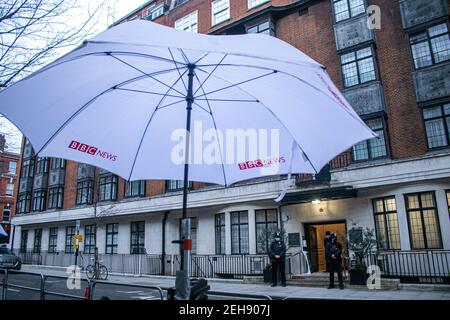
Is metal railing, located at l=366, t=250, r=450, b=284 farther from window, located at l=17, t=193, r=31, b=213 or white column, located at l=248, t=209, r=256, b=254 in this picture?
window, located at l=17, t=193, r=31, b=213

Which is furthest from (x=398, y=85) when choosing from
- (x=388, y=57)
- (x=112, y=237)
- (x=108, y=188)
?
(x=112, y=237)

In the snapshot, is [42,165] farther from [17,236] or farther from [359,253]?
[359,253]

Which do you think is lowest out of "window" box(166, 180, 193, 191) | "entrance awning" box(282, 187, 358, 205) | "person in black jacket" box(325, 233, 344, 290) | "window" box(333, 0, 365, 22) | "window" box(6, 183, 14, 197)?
"person in black jacket" box(325, 233, 344, 290)

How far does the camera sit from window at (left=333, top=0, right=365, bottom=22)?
60.9ft

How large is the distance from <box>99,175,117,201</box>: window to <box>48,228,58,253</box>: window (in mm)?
7897

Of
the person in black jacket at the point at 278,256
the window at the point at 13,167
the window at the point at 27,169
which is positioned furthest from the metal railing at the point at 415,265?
the window at the point at 13,167

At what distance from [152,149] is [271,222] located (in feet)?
49.5

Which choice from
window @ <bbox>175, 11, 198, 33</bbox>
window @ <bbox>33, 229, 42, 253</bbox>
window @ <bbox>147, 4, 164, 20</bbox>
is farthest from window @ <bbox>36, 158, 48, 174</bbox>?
window @ <bbox>175, 11, 198, 33</bbox>

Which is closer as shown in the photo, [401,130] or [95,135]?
[95,135]

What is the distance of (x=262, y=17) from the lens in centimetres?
2191

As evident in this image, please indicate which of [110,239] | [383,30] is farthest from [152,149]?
[110,239]
